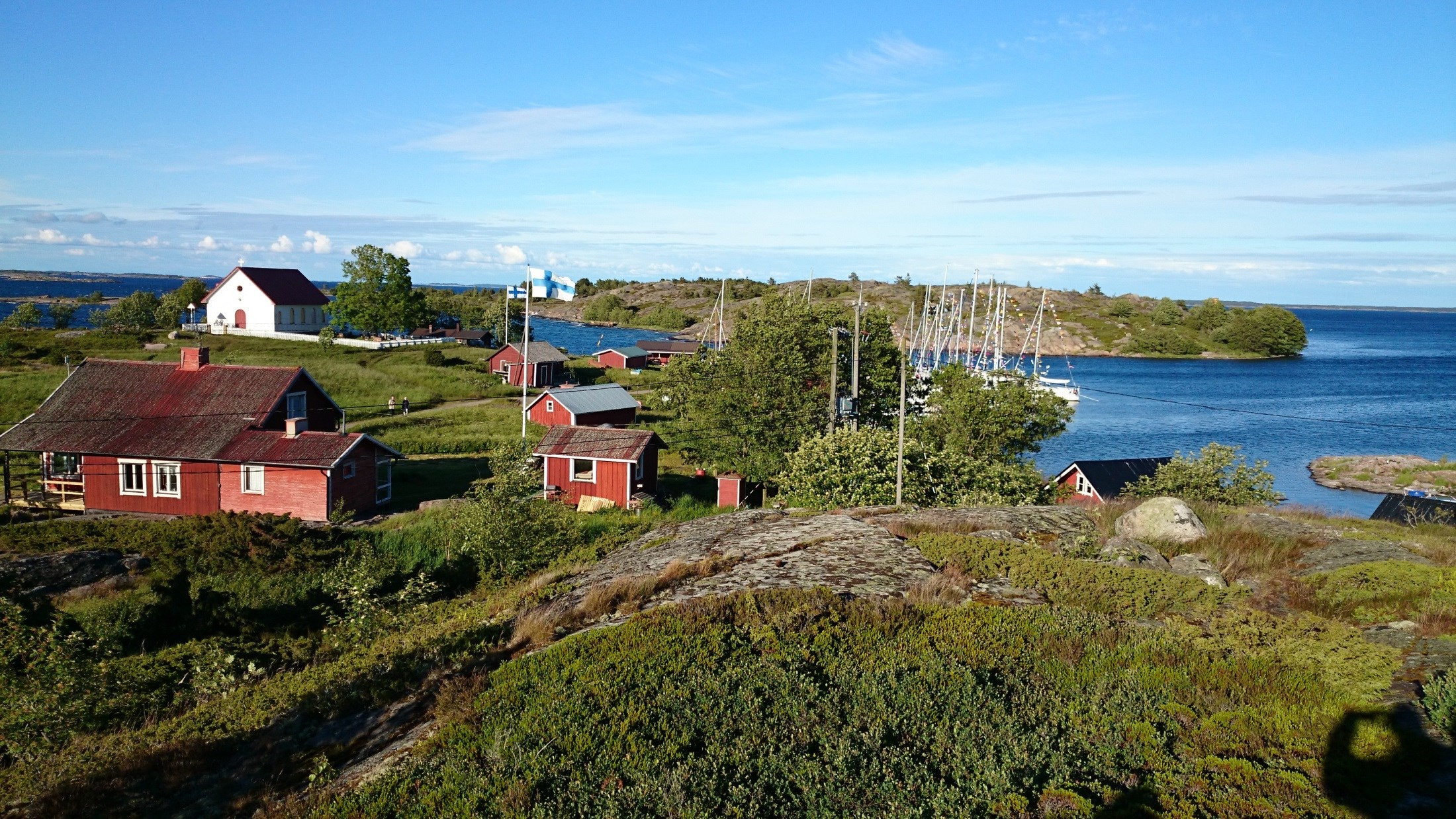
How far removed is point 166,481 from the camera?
3142 centimetres

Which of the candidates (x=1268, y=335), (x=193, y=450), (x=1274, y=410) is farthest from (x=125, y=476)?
(x=1268, y=335)

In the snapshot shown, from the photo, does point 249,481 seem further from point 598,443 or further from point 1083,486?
point 1083,486

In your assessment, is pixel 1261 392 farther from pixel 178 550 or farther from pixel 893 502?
pixel 178 550

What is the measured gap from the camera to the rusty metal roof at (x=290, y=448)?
30109 millimetres

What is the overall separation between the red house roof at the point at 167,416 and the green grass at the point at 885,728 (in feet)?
81.9

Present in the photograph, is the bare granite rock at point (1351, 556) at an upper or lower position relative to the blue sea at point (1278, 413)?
upper

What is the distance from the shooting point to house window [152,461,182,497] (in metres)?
31.2

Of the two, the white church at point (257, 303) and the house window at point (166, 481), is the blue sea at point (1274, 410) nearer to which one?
the white church at point (257, 303)

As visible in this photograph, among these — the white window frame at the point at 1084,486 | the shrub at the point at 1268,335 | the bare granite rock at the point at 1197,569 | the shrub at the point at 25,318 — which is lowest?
the white window frame at the point at 1084,486

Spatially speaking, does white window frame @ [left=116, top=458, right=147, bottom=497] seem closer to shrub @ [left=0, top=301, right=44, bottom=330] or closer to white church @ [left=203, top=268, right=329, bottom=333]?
white church @ [left=203, top=268, right=329, bottom=333]

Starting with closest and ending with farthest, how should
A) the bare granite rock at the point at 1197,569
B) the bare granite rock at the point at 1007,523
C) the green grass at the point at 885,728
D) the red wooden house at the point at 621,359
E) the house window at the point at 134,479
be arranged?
the green grass at the point at 885,728, the bare granite rock at the point at 1197,569, the bare granite rock at the point at 1007,523, the house window at the point at 134,479, the red wooden house at the point at 621,359

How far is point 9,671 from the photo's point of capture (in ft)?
32.8

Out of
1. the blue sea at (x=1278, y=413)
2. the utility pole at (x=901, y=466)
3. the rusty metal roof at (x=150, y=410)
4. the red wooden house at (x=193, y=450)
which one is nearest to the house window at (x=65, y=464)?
the red wooden house at (x=193, y=450)

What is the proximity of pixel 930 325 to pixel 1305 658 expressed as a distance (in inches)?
3093
